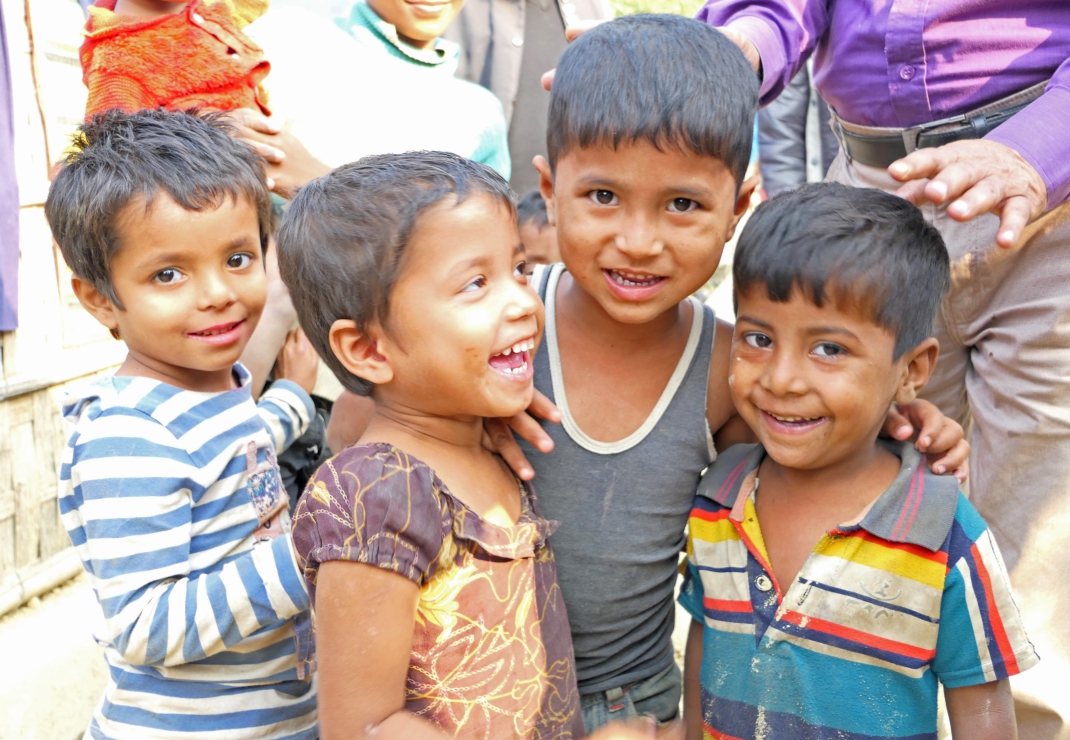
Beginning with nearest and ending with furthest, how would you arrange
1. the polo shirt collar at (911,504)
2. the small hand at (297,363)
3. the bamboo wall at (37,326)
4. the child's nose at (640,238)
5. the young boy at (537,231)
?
the polo shirt collar at (911,504), the child's nose at (640,238), the small hand at (297,363), the bamboo wall at (37,326), the young boy at (537,231)

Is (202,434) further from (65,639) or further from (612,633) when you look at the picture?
(65,639)

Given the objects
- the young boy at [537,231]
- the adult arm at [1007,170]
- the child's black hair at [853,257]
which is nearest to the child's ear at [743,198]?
the child's black hair at [853,257]

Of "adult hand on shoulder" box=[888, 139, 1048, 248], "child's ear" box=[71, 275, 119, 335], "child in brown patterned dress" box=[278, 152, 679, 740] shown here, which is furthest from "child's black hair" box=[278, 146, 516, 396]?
"adult hand on shoulder" box=[888, 139, 1048, 248]

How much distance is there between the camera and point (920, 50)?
7.61ft

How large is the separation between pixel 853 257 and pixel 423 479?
91 centimetres

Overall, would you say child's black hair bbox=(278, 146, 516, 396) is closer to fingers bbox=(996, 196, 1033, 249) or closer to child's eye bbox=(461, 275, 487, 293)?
child's eye bbox=(461, 275, 487, 293)

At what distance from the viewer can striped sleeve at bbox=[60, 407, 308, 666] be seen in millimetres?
1722

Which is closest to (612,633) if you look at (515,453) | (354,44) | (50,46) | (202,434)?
(515,453)

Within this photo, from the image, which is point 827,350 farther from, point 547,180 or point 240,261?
point 240,261

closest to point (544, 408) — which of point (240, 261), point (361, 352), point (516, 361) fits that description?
point (516, 361)

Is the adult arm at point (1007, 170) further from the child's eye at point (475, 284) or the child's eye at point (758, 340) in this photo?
the child's eye at point (475, 284)

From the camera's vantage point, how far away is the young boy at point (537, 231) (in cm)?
385

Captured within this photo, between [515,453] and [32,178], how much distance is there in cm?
266

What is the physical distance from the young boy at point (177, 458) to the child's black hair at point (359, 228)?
31 cm
